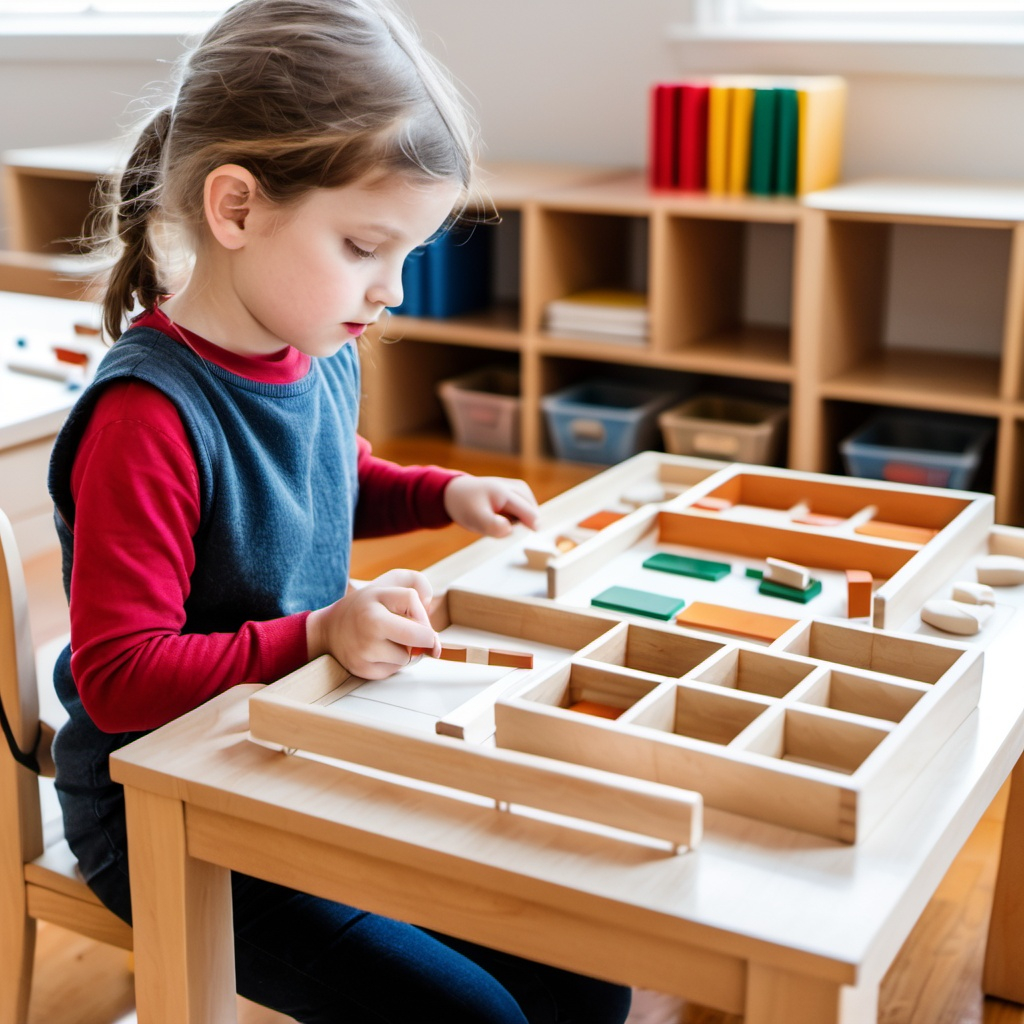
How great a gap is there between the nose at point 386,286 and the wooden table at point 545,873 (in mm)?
295

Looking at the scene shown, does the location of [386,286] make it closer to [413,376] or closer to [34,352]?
[34,352]

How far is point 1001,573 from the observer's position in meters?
1.07

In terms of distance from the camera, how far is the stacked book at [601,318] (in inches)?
103

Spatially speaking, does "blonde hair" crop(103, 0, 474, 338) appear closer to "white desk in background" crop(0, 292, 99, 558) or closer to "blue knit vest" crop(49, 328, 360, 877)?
"blue knit vest" crop(49, 328, 360, 877)

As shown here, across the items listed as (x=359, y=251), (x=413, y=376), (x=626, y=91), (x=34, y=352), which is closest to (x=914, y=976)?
(x=359, y=251)

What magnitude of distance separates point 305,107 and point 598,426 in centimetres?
181

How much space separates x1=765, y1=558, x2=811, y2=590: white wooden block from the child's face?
15.1 inches

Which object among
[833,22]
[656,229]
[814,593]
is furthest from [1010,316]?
[814,593]

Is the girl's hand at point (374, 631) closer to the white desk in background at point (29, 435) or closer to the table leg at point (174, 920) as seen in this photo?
the table leg at point (174, 920)

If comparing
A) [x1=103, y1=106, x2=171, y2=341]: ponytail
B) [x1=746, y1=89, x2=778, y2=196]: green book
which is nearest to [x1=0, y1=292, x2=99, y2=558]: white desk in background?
[x1=103, y1=106, x2=171, y2=341]: ponytail

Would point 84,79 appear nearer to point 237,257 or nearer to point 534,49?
point 534,49

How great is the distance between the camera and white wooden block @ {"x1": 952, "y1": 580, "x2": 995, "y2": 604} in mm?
1020

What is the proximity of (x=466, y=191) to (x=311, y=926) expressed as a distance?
0.57 m

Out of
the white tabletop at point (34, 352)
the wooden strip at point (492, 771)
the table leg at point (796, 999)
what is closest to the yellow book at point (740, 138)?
the white tabletop at point (34, 352)
